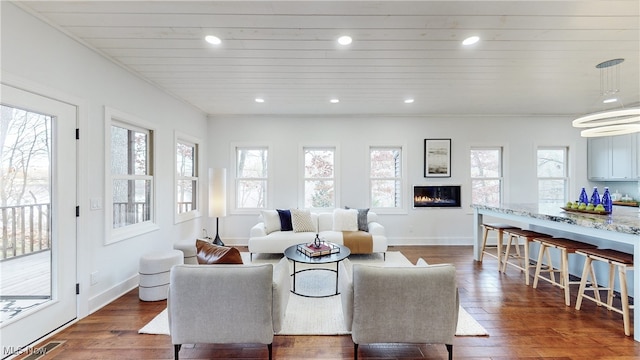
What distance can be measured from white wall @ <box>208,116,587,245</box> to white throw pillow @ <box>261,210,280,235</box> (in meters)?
0.65

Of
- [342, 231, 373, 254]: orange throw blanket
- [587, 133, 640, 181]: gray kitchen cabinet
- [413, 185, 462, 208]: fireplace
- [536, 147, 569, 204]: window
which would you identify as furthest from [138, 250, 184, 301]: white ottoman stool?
[587, 133, 640, 181]: gray kitchen cabinet

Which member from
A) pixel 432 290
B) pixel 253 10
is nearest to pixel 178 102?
pixel 253 10

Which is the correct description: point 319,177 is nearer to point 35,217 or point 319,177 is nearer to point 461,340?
point 461,340

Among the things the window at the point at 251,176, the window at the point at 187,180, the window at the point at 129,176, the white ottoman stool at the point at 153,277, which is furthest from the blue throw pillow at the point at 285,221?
the white ottoman stool at the point at 153,277

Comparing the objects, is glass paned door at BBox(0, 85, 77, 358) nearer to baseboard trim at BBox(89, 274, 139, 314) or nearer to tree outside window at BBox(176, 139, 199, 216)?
baseboard trim at BBox(89, 274, 139, 314)

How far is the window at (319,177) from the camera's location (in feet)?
18.2

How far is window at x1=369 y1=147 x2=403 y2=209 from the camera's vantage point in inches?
220

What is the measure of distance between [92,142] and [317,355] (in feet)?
9.51

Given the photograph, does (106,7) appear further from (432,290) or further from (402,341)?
(402,341)

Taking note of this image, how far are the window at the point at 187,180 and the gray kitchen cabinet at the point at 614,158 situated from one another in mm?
7657

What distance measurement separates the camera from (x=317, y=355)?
2.06 metres

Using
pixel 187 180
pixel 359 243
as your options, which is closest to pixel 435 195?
pixel 359 243

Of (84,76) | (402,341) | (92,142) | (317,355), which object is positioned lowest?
(317,355)

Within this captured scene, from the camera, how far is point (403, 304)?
1.84m
